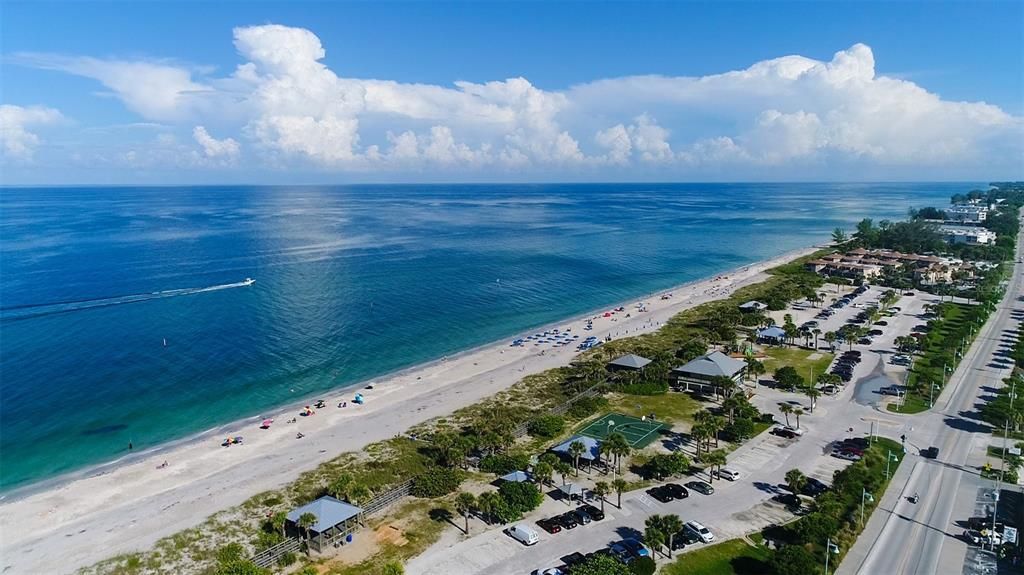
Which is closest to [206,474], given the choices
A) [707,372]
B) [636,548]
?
[636,548]

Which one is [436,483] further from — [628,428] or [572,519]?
[628,428]

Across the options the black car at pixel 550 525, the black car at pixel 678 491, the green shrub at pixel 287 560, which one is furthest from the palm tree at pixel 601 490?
the green shrub at pixel 287 560

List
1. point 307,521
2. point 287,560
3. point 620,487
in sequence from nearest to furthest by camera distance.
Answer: point 287,560
point 307,521
point 620,487

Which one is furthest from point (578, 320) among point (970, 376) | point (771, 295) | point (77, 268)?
point (77, 268)

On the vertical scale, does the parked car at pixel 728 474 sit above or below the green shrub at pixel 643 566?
below

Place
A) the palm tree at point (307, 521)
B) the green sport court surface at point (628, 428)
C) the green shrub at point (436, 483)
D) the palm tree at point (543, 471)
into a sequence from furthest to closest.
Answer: the green sport court surface at point (628, 428), the green shrub at point (436, 483), the palm tree at point (543, 471), the palm tree at point (307, 521)

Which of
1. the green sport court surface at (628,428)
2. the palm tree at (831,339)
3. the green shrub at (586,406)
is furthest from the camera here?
the palm tree at (831,339)

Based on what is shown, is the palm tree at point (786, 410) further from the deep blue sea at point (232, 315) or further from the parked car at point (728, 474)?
the deep blue sea at point (232, 315)
